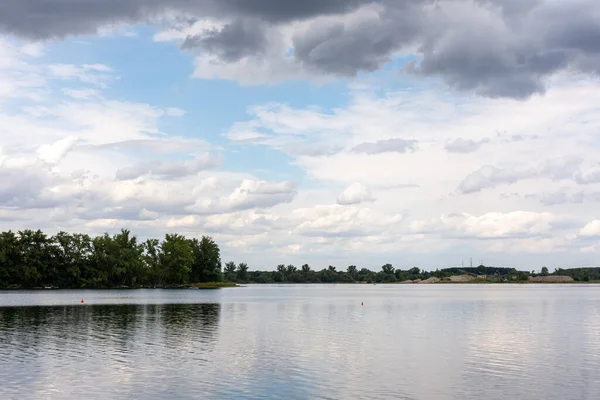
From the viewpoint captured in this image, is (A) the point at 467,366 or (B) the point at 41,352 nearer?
(A) the point at 467,366

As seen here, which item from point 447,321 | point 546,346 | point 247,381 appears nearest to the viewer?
point 247,381

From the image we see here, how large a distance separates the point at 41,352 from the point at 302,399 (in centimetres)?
2688

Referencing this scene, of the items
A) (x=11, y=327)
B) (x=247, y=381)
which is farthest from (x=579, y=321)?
(x=11, y=327)

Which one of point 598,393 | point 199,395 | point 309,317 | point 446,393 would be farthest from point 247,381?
point 309,317

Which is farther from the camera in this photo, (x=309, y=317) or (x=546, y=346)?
(x=309, y=317)

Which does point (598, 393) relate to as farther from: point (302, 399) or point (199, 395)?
point (199, 395)

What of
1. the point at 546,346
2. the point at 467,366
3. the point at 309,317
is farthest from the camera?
the point at 309,317

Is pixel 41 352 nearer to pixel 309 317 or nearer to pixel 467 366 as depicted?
pixel 467 366

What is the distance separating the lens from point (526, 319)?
8462 cm

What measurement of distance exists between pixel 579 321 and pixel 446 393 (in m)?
55.5

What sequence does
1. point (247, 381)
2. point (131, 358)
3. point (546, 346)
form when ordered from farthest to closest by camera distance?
point (546, 346) < point (131, 358) < point (247, 381)

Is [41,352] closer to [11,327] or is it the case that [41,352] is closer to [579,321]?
[11,327]

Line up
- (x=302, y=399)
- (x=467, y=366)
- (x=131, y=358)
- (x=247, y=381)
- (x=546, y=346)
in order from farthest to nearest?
(x=546, y=346) < (x=131, y=358) < (x=467, y=366) < (x=247, y=381) < (x=302, y=399)

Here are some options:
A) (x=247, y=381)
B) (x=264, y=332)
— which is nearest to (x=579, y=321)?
(x=264, y=332)
